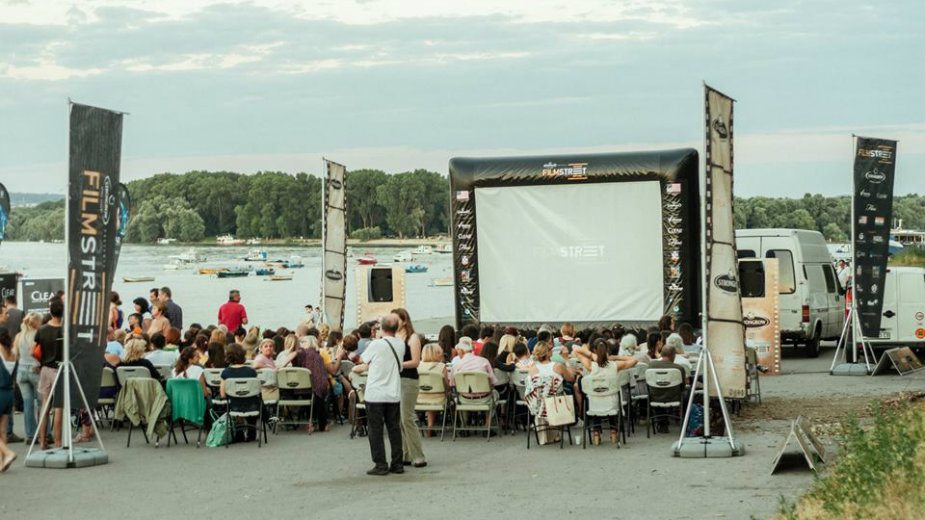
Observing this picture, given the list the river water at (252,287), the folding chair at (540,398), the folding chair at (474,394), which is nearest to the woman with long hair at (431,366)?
the folding chair at (474,394)

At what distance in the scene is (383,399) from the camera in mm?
13062

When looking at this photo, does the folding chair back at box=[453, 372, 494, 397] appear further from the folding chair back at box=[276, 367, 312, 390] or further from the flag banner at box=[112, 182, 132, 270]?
the flag banner at box=[112, 182, 132, 270]

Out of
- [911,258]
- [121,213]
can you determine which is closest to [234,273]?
[911,258]

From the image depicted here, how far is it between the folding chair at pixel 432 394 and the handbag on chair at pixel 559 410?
145cm

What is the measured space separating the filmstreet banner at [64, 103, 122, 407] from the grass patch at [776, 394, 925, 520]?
704 cm

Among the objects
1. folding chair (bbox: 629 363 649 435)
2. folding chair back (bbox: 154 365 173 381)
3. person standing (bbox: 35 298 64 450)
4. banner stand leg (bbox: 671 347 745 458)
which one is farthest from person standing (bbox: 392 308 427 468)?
folding chair back (bbox: 154 365 173 381)

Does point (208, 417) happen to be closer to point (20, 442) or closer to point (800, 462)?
point (20, 442)

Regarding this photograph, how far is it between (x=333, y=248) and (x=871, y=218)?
8.79 meters

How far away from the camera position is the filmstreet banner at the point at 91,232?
13578 mm

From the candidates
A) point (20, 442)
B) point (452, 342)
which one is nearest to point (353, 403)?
point (452, 342)

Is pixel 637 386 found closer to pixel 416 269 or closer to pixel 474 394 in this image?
pixel 474 394

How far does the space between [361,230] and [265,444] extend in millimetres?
91151

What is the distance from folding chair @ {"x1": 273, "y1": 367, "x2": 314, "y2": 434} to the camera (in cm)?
1622

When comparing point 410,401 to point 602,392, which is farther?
point 602,392
